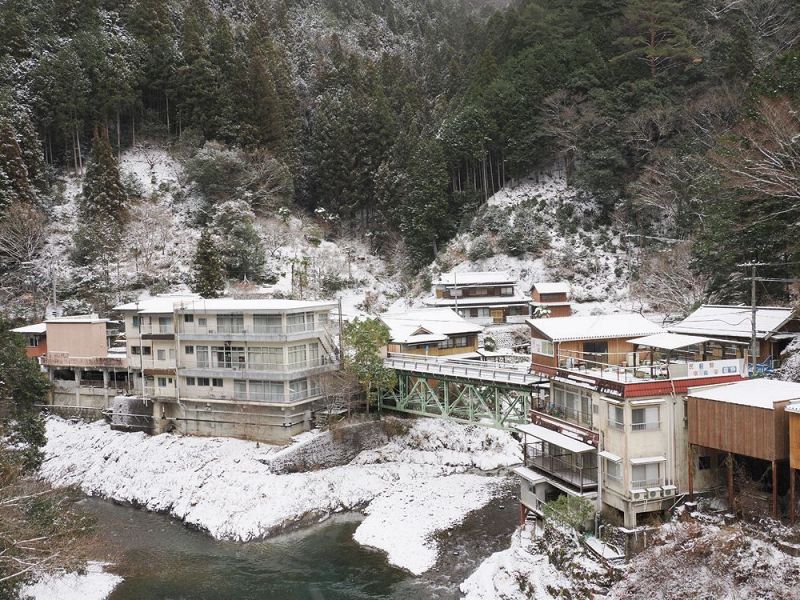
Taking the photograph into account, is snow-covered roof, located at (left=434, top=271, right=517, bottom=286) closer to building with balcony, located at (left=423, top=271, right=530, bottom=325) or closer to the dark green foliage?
building with balcony, located at (left=423, top=271, right=530, bottom=325)

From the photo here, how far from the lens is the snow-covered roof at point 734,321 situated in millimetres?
23641

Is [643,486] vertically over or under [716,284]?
under

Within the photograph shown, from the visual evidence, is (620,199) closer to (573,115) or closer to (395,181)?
(573,115)

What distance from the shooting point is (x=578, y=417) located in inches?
745

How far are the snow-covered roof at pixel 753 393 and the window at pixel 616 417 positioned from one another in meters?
1.89

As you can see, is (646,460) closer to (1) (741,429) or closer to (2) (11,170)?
(1) (741,429)

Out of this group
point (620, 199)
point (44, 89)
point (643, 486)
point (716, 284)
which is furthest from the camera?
point (44, 89)

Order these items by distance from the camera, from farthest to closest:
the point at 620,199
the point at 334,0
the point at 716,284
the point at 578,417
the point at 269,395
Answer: the point at 334,0 < the point at 620,199 < the point at 716,284 < the point at 269,395 < the point at 578,417

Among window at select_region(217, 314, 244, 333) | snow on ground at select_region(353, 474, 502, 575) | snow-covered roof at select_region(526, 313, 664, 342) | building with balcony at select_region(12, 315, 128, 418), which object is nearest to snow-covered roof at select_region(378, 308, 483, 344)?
window at select_region(217, 314, 244, 333)

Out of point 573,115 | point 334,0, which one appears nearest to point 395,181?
point 573,115

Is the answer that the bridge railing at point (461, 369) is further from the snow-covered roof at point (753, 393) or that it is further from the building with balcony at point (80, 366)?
the building with balcony at point (80, 366)

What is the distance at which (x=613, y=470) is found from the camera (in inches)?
666

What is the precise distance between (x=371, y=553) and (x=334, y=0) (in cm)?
8723

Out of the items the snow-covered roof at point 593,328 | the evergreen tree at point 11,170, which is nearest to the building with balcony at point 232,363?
the snow-covered roof at point 593,328
